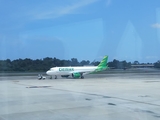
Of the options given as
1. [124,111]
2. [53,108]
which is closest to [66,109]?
[53,108]

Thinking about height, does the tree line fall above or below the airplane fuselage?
above

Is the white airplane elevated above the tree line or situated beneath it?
situated beneath

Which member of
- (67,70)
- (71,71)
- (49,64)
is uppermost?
(49,64)

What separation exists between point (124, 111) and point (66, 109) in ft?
6.91

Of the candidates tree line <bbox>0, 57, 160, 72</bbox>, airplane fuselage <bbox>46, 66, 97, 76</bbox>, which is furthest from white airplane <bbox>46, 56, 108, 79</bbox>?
tree line <bbox>0, 57, 160, 72</bbox>

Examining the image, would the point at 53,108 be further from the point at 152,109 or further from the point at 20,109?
the point at 152,109

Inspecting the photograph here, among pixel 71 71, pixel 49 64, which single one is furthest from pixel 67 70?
pixel 49 64

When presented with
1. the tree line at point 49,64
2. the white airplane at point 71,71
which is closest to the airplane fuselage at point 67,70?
the white airplane at point 71,71

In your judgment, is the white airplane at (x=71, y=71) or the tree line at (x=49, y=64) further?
the tree line at (x=49, y=64)

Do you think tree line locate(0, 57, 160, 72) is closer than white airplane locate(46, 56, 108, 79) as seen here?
No

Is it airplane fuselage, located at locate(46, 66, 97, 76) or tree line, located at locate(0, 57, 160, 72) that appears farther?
tree line, located at locate(0, 57, 160, 72)

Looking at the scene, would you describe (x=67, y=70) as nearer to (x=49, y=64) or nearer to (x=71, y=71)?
(x=71, y=71)

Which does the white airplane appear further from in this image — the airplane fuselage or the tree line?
the tree line

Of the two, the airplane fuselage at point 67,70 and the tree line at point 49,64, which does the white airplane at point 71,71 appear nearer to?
the airplane fuselage at point 67,70
